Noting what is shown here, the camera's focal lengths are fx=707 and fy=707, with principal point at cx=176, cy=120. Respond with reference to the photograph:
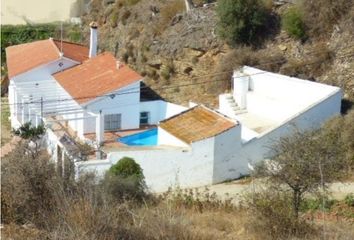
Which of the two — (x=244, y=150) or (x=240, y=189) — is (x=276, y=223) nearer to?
(x=240, y=189)

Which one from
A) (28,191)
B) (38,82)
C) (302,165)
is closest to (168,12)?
(38,82)

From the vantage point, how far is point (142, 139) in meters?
23.3

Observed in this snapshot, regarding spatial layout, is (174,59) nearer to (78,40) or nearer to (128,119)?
(128,119)

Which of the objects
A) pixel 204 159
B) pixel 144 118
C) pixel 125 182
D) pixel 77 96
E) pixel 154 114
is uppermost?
pixel 77 96

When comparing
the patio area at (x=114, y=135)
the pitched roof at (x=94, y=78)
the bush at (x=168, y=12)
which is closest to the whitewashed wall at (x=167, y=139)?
the patio area at (x=114, y=135)

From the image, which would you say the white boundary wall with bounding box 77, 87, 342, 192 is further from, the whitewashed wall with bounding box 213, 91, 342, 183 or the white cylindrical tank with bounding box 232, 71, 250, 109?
the white cylindrical tank with bounding box 232, 71, 250, 109

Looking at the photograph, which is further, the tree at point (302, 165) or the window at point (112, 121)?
the window at point (112, 121)

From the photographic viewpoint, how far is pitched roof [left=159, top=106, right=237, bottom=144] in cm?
2031

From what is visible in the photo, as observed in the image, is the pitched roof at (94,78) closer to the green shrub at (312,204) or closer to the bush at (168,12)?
the bush at (168,12)

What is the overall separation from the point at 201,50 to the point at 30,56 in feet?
22.7

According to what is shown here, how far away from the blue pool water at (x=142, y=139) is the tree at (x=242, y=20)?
5.49 m

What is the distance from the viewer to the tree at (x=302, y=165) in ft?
43.6

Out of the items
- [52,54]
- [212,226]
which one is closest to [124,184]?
[212,226]

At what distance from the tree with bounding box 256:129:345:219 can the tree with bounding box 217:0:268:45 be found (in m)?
12.2
